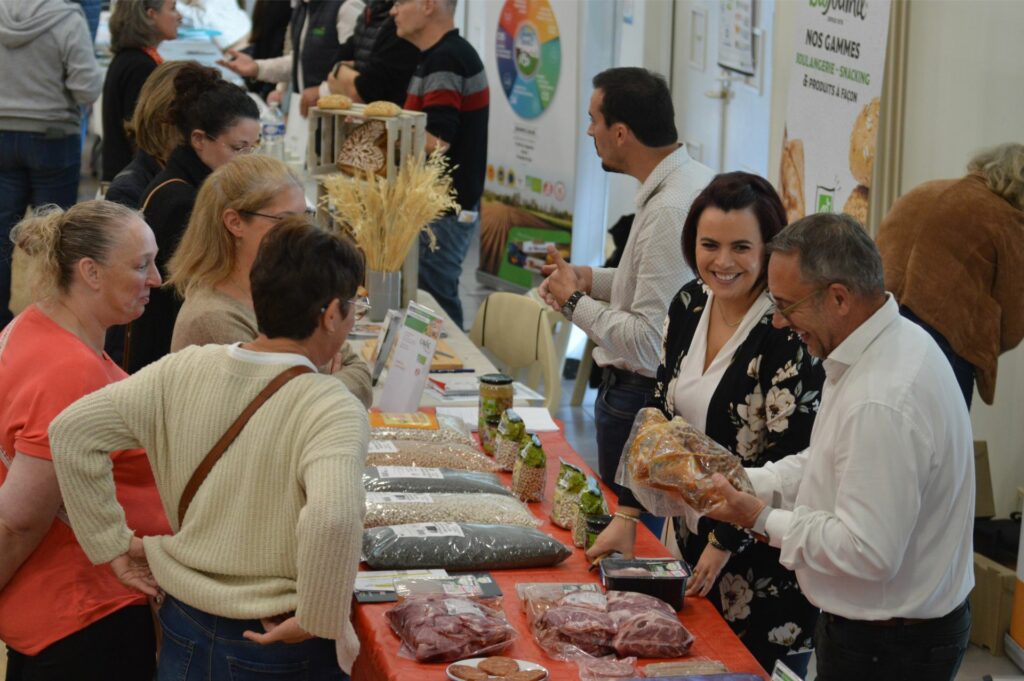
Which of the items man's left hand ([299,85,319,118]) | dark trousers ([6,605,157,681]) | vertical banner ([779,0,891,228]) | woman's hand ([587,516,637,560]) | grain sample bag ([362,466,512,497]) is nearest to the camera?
dark trousers ([6,605,157,681])

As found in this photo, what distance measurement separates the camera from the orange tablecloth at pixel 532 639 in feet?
7.76

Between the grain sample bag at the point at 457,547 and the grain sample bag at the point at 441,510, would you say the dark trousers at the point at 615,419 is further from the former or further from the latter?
the grain sample bag at the point at 457,547

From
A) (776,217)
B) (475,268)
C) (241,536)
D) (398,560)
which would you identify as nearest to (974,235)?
(776,217)

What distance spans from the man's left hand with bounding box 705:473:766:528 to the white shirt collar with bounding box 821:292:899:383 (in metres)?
→ 0.30

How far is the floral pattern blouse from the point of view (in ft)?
8.83

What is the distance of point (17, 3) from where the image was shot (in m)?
6.50

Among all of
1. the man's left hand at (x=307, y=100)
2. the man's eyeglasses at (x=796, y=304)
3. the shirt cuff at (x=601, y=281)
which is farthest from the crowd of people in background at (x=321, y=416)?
the man's left hand at (x=307, y=100)

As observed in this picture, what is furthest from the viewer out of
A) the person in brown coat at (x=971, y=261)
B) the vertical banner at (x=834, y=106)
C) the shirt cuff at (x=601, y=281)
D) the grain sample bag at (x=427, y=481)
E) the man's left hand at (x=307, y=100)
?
the man's left hand at (x=307, y=100)

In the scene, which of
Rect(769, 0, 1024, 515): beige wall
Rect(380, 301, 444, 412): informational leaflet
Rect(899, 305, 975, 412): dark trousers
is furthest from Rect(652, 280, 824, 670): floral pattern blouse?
Rect(769, 0, 1024, 515): beige wall

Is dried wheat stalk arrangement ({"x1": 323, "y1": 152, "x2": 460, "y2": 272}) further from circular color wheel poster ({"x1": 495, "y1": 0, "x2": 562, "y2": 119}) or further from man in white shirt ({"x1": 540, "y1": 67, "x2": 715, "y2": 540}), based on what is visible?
circular color wheel poster ({"x1": 495, "y1": 0, "x2": 562, "y2": 119})

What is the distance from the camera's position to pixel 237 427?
216 cm

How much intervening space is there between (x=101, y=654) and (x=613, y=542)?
1.11m

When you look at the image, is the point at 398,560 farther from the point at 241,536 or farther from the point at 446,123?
the point at 446,123

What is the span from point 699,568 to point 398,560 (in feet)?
2.10
